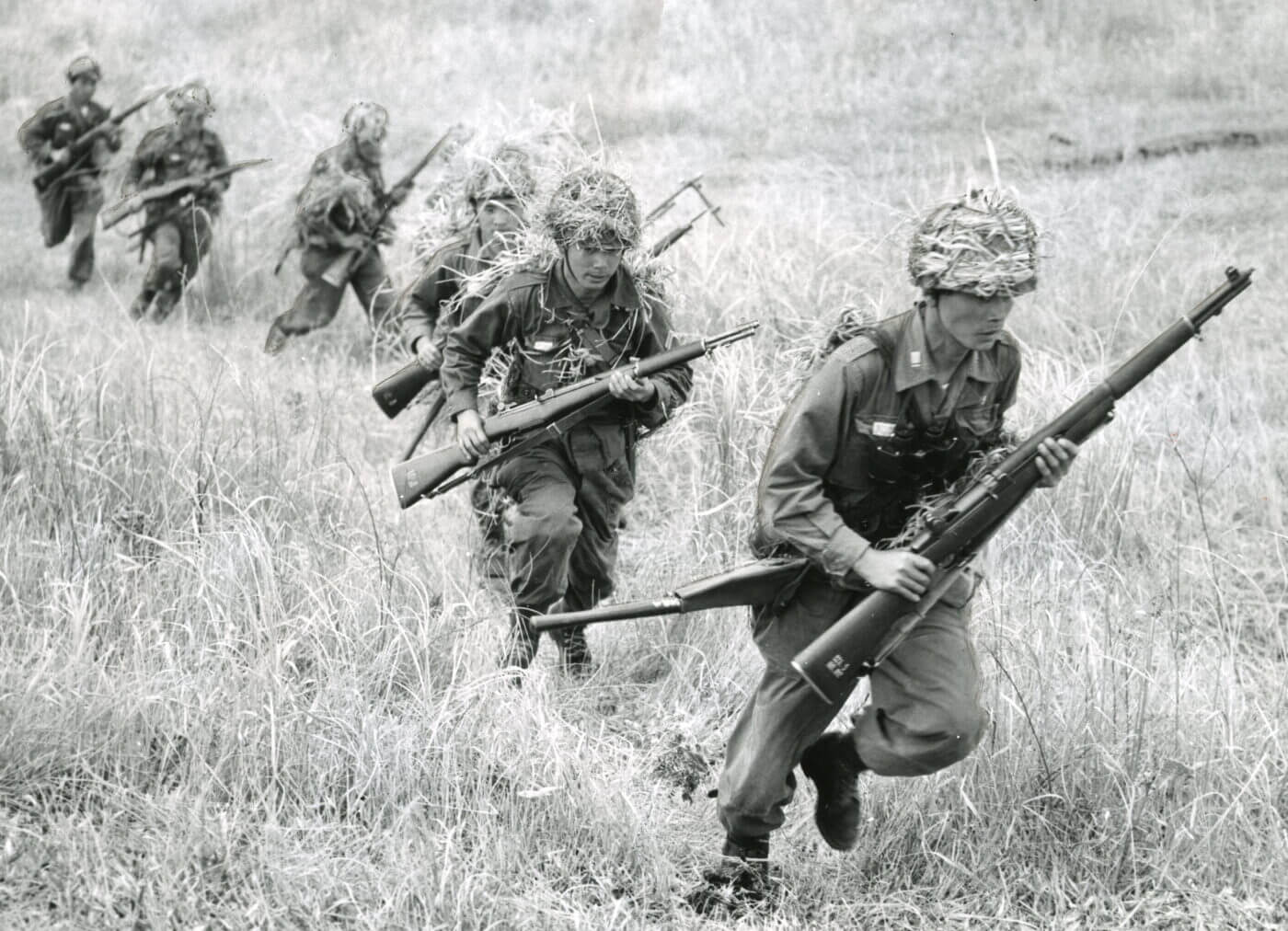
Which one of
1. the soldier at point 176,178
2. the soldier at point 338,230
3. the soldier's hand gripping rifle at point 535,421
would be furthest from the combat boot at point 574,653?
the soldier at point 176,178

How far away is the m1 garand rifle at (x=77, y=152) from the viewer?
11062 millimetres

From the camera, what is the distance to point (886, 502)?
3.68 meters

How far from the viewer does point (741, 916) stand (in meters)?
3.70

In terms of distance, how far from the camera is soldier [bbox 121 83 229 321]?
1002 cm

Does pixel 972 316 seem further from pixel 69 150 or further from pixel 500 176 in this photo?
pixel 69 150

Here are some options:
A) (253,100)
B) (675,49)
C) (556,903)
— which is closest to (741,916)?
(556,903)

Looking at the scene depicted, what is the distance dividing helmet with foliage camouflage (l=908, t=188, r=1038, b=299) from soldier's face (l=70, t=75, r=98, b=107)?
954cm

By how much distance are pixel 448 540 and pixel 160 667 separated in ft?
5.67

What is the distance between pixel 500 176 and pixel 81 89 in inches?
267

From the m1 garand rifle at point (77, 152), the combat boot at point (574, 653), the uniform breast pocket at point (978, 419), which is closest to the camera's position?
the uniform breast pocket at point (978, 419)

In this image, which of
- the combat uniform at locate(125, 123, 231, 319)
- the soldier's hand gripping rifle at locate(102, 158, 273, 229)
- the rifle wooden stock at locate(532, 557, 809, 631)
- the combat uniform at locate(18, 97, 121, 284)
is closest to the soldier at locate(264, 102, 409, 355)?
the combat uniform at locate(125, 123, 231, 319)

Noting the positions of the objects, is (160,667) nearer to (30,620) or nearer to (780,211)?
(30,620)

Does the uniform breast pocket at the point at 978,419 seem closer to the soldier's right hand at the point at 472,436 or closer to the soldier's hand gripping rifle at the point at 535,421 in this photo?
the soldier's hand gripping rifle at the point at 535,421

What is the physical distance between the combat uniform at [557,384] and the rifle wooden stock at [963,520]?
1466 mm
